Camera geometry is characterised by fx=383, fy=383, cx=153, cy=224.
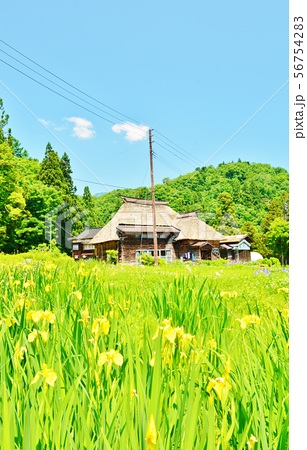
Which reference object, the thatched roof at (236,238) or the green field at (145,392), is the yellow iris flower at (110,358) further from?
the thatched roof at (236,238)

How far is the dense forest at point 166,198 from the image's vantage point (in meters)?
1.16

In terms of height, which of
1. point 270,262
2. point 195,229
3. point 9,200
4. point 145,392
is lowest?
point 145,392

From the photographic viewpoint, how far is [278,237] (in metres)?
1.04

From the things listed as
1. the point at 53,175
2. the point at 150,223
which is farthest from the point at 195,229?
the point at 53,175

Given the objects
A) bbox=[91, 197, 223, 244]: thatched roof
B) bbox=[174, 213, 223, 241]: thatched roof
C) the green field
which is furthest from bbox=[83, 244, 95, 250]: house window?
the green field

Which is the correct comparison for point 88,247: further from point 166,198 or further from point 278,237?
point 278,237

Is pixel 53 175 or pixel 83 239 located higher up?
pixel 53 175

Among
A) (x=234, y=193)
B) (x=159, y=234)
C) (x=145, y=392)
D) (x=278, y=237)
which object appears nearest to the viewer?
(x=145, y=392)

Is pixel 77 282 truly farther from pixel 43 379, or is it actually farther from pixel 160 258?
pixel 43 379

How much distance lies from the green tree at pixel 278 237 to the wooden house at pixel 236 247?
0.34ft

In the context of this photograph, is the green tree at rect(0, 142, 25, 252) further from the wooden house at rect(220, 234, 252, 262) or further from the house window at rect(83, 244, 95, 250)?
the wooden house at rect(220, 234, 252, 262)

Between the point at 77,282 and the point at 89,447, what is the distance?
118 cm

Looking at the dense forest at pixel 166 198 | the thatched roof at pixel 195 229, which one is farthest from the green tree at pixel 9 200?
the thatched roof at pixel 195 229

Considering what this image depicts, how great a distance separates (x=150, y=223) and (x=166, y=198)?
241mm
